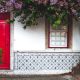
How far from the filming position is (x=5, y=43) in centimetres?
1237

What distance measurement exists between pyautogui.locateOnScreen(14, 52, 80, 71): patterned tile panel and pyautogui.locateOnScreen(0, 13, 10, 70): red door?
37 cm

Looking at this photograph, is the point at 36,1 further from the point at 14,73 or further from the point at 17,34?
the point at 14,73

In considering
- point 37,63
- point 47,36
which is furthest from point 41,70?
point 47,36

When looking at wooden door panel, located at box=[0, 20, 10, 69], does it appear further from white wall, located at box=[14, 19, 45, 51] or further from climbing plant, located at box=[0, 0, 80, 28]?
climbing plant, located at box=[0, 0, 80, 28]

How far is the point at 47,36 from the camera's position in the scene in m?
12.4

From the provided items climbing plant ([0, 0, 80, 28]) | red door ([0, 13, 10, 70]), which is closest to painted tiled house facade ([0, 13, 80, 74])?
red door ([0, 13, 10, 70])

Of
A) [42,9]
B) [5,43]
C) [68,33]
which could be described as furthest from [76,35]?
[5,43]

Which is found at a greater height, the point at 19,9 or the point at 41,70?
the point at 19,9

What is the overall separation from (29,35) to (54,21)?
117cm

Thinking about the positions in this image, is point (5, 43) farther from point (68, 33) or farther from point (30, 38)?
point (68, 33)

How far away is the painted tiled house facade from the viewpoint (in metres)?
12.2

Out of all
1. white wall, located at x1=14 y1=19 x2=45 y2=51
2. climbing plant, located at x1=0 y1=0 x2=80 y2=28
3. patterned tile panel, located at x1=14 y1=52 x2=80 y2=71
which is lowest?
patterned tile panel, located at x1=14 y1=52 x2=80 y2=71

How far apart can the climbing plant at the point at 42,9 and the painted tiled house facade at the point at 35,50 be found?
0.56 m

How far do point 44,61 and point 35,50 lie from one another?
502 millimetres
